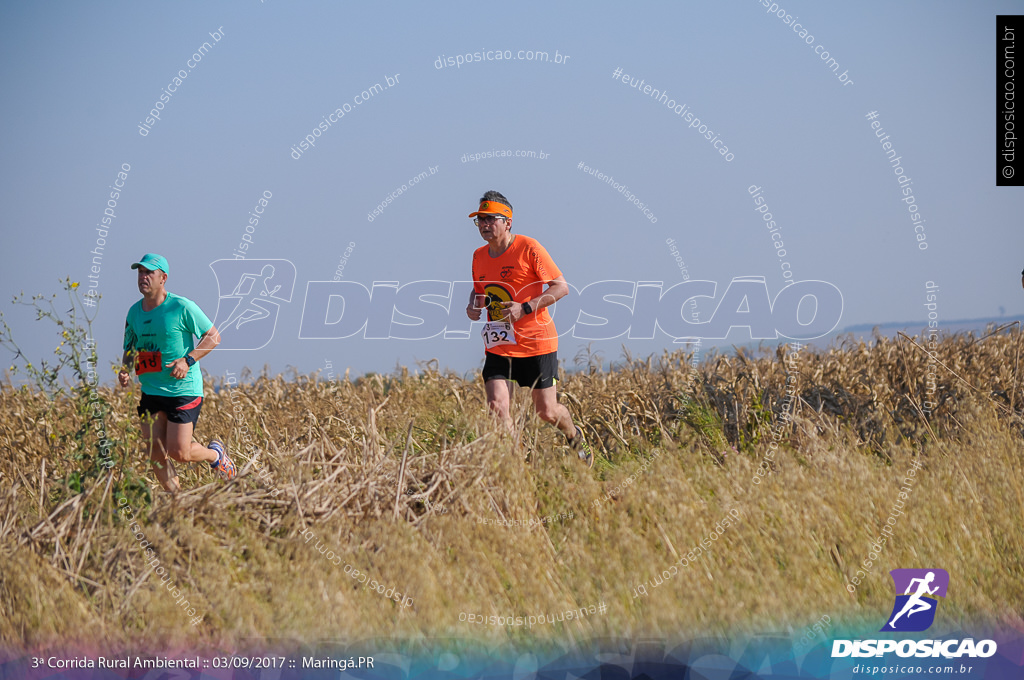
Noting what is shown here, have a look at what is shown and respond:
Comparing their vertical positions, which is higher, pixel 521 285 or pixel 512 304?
pixel 521 285

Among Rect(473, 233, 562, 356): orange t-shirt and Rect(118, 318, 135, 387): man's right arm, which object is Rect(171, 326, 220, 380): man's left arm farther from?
Rect(473, 233, 562, 356): orange t-shirt

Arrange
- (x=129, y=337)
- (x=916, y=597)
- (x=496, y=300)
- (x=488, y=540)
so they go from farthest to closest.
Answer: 1. (x=496, y=300)
2. (x=129, y=337)
3. (x=488, y=540)
4. (x=916, y=597)

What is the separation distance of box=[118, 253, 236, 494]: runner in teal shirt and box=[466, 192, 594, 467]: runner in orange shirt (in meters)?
2.01

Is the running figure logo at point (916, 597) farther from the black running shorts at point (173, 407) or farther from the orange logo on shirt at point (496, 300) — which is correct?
the black running shorts at point (173, 407)

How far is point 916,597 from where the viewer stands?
407 centimetres

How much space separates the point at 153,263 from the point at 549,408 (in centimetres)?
312

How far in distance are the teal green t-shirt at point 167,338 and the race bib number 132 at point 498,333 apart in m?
2.05

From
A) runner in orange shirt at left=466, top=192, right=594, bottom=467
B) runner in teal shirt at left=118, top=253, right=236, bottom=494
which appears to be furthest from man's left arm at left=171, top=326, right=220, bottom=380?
Result: runner in orange shirt at left=466, top=192, right=594, bottom=467

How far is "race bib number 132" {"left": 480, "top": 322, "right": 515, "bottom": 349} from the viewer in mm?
6434

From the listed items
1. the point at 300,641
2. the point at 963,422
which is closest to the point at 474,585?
the point at 300,641

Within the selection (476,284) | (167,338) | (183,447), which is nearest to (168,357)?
(167,338)

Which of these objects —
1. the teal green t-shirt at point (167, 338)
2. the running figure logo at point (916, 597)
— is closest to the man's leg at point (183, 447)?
the teal green t-shirt at point (167, 338)

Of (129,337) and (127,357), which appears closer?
(127,357)

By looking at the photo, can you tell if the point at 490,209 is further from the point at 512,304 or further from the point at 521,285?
the point at 512,304
